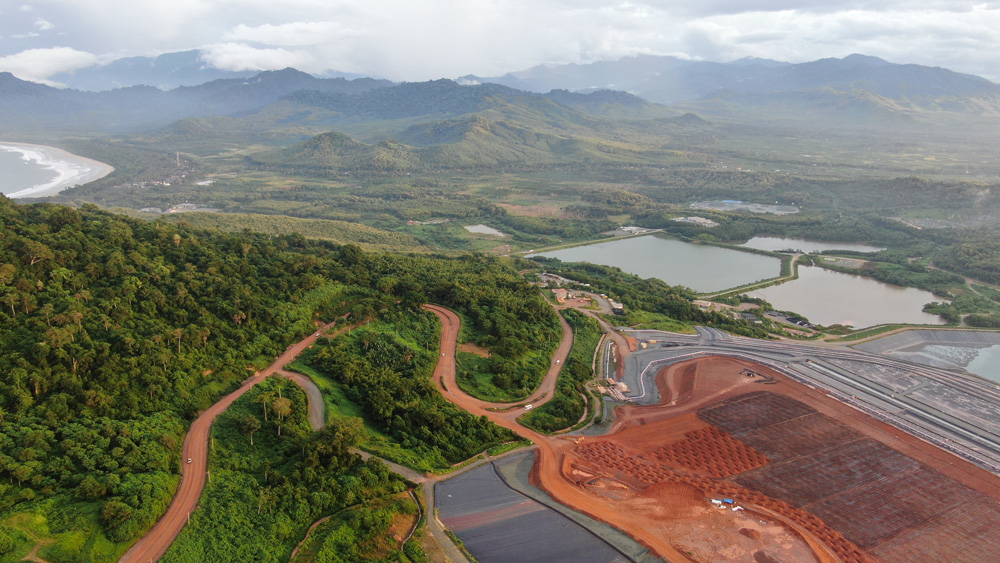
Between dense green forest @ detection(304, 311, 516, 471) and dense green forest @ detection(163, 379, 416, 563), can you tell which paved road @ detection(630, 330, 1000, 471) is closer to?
dense green forest @ detection(304, 311, 516, 471)

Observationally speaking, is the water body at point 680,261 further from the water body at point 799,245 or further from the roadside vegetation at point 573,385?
the roadside vegetation at point 573,385

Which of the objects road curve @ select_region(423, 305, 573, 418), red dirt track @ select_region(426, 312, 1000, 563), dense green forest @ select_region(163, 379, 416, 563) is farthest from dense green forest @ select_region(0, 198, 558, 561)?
red dirt track @ select_region(426, 312, 1000, 563)

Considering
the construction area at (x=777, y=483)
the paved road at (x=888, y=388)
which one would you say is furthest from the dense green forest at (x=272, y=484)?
the paved road at (x=888, y=388)

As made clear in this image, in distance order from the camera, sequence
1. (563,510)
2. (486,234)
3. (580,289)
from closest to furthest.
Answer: (563,510), (580,289), (486,234)

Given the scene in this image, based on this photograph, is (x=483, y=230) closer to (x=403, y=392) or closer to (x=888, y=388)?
(x=888, y=388)

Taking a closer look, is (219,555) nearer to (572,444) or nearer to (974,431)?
(572,444)

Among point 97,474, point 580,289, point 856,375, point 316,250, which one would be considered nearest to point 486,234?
point 580,289
